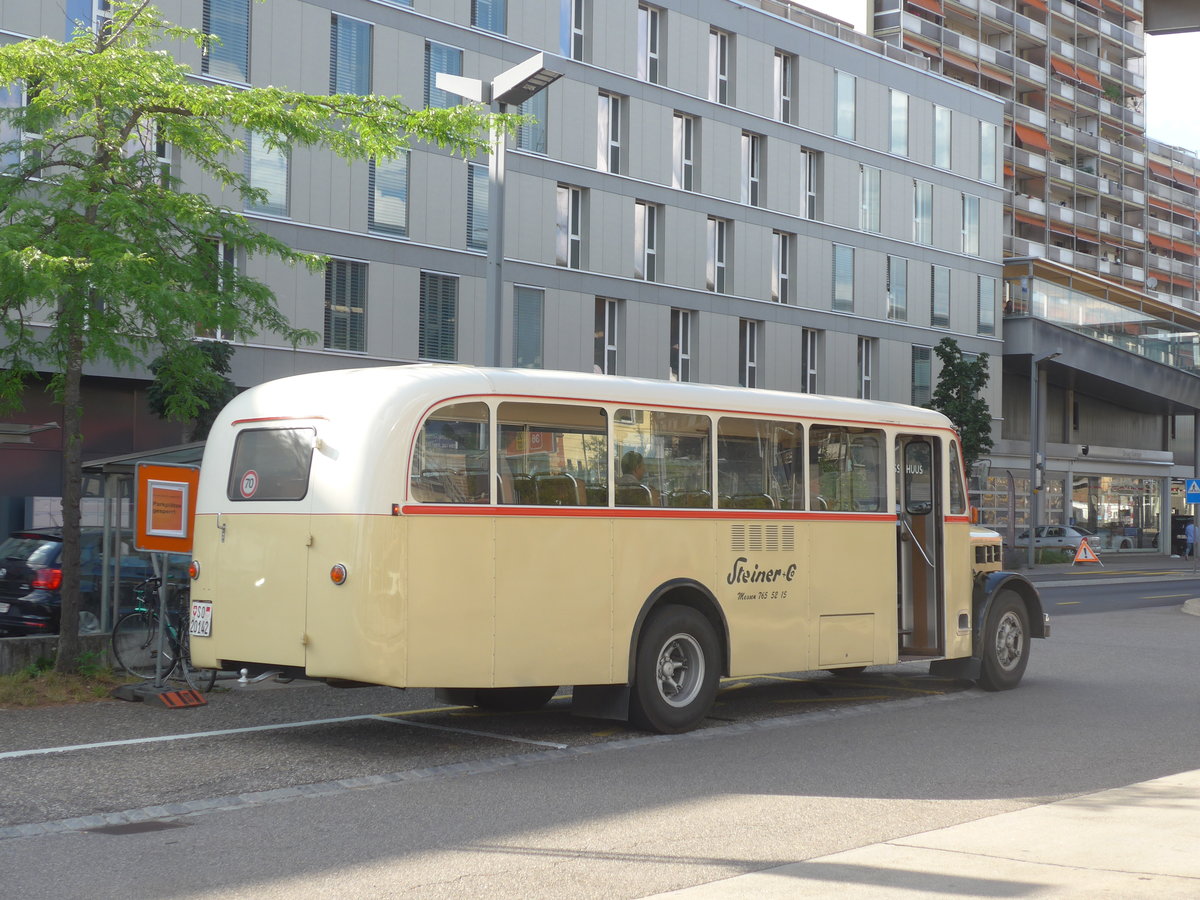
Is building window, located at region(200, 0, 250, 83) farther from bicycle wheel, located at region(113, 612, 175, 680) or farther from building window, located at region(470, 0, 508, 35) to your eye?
bicycle wheel, located at region(113, 612, 175, 680)

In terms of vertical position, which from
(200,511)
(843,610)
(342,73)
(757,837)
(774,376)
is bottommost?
(757,837)

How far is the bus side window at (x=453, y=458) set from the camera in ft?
31.3

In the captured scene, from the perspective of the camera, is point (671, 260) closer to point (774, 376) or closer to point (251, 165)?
point (774, 376)

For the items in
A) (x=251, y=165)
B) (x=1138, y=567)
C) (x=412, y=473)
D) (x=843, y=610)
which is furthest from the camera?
(x=1138, y=567)

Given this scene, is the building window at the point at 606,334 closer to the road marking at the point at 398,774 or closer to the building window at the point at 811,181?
the building window at the point at 811,181

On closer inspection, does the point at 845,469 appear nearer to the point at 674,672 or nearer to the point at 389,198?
the point at 674,672

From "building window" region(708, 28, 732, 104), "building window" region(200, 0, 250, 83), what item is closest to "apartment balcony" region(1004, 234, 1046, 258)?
"building window" region(708, 28, 732, 104)

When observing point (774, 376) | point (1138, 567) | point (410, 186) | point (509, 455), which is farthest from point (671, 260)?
point (509, 455)

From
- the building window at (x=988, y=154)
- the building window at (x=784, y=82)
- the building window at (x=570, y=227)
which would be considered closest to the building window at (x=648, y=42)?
the building window at (x=570, y=227)

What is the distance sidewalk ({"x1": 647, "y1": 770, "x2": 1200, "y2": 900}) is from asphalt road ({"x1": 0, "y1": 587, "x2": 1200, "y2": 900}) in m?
0.27

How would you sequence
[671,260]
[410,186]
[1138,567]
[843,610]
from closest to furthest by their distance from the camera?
[843,610] < [410,186] < [671,260] < [1138,567]

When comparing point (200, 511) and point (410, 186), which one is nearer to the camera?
point (200, 511)

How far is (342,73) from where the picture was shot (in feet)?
111

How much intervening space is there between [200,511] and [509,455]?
2.49m
